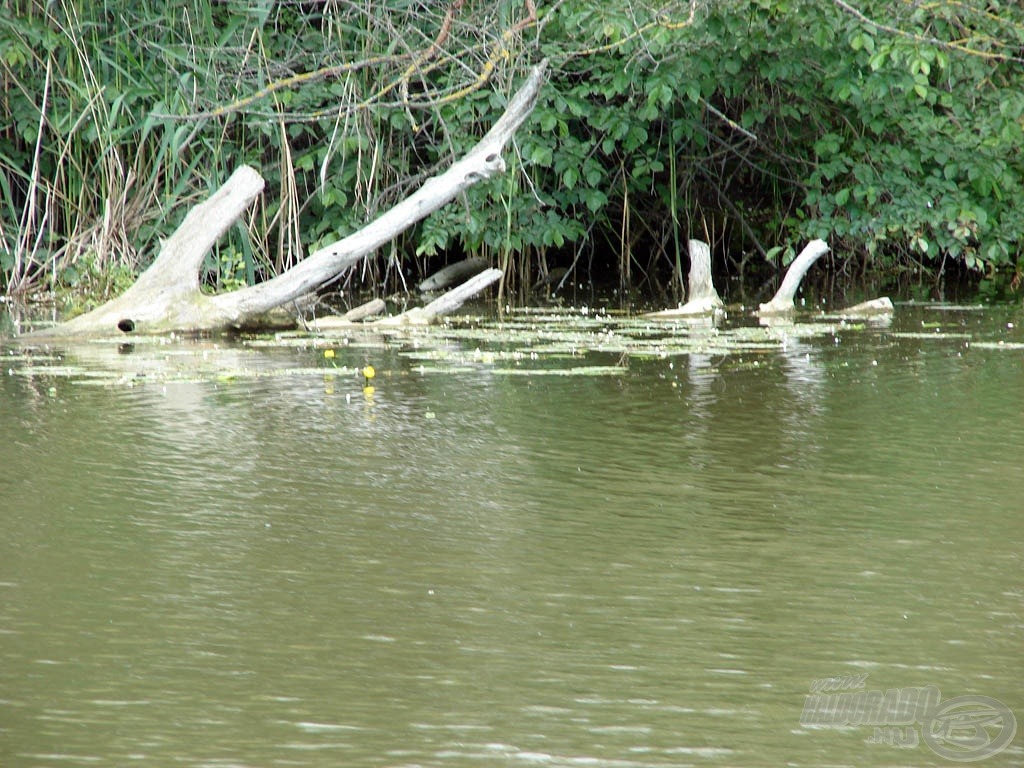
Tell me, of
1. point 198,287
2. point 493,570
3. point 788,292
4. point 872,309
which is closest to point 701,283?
point 788,292

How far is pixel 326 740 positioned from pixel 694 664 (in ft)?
2.43

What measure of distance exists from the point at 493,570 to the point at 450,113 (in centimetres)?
821

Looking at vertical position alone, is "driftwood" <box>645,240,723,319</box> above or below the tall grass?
below

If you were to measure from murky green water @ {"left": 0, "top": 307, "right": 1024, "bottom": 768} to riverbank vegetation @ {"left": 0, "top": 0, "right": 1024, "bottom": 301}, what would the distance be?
4.57 meters

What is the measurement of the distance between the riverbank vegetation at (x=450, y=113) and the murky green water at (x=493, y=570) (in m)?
4.57

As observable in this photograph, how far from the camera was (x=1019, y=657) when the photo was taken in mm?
2941

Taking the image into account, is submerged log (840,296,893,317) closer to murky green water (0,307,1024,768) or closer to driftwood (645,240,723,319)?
driftwood (645,240,723,319)

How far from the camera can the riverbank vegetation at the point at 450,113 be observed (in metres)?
10.5

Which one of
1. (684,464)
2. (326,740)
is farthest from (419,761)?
(684,464)

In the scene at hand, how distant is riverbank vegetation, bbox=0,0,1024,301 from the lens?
34.4ft

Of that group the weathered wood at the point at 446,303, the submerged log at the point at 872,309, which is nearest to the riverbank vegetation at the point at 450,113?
the weathered wood at the point at 446,303

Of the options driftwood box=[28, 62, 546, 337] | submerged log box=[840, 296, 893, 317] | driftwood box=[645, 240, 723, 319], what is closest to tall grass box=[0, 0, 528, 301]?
driftwood box=[28, 62, 546, 337]

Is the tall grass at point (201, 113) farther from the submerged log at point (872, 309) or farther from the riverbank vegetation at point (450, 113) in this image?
the submerged log at point (872, 309)

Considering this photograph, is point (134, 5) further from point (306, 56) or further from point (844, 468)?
Answer: point (844, 468)
